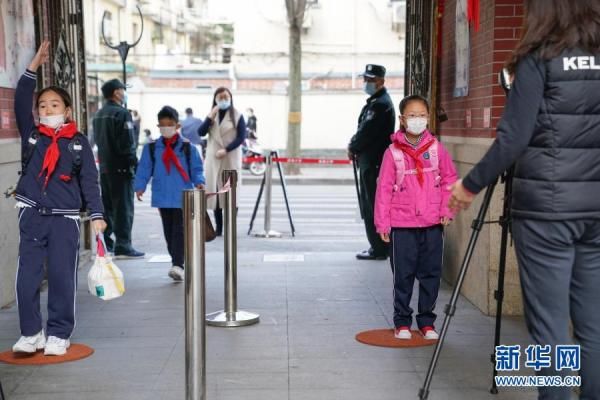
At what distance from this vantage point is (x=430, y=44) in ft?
29.2

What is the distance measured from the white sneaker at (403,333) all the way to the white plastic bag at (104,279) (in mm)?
2000

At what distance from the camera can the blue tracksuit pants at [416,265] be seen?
20.4 feet

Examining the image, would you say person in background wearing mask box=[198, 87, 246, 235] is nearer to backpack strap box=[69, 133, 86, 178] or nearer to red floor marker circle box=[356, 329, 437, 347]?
red floor marker circle box=[356, 329, 437, 347]

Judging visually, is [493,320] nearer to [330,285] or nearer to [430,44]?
[330,285]

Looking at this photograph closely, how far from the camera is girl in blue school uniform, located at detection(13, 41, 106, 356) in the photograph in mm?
5719

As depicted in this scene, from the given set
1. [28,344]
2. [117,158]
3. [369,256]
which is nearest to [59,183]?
[28,344]

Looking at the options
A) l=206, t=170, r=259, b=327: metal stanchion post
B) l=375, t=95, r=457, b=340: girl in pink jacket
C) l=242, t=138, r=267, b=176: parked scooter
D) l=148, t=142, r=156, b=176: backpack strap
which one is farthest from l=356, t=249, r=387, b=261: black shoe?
l=242, t=138, r=267, b=176: parked scooter

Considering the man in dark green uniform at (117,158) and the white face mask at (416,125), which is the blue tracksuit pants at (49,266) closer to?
the white face mask at (416,125)

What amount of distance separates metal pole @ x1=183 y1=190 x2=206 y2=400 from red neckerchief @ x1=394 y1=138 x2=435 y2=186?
2.11 metres

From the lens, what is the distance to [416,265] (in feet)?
20.7

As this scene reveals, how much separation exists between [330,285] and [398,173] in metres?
2.45

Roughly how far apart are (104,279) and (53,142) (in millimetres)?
1008

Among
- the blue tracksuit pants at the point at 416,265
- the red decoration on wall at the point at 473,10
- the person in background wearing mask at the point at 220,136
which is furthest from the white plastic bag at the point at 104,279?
the person in background wearing mask at the point at 220,136

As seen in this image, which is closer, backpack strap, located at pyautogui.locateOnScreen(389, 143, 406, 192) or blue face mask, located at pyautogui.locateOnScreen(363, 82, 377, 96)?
backpack strap, located at pyautogui.locateOnScreen(389, 143, 406, 192)
